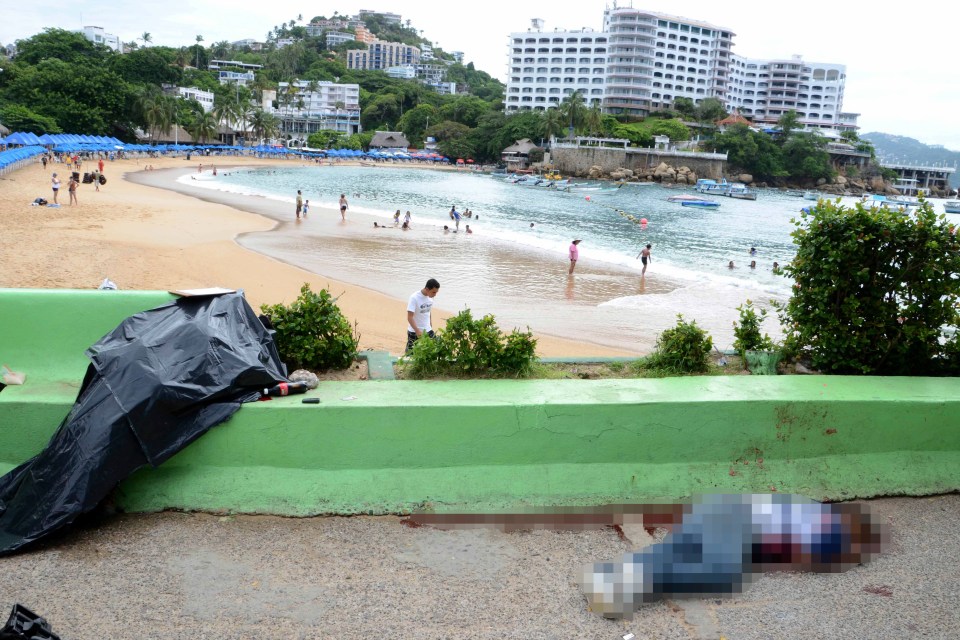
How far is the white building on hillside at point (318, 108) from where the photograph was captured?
14950 centimetres

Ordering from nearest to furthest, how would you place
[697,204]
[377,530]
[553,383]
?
[377,530], [553,383], [697,204]

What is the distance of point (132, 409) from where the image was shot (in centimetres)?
426

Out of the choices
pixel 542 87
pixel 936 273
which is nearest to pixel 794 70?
pixel 542 87

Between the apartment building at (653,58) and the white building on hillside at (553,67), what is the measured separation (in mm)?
3281

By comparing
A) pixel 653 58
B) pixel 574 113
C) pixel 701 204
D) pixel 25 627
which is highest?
pixel 653 58

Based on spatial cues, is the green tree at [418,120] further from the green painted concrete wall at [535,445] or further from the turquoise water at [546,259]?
the green painted concrete wall at [535,445]

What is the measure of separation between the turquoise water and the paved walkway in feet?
36.5

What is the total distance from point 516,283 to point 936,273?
16891 millimetres

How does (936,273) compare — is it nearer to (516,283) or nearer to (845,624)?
(845,624)

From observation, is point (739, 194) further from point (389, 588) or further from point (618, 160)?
point (389, 588)

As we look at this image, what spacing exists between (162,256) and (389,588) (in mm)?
19744

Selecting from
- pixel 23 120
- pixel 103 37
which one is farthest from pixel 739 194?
pixel 103 37

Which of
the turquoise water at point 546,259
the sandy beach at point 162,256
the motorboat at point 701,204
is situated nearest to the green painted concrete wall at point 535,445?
the sandy beach at point 162,256

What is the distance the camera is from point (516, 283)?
22.6 m
